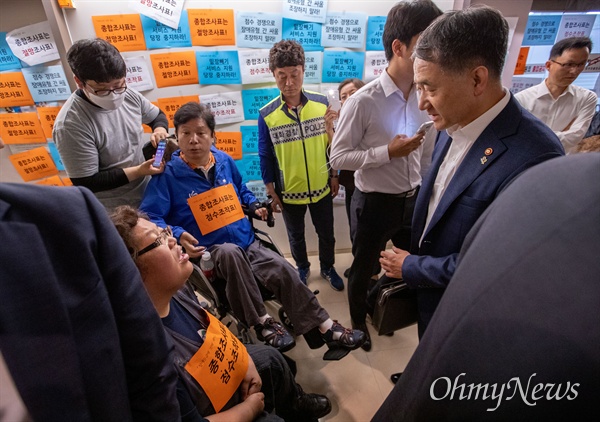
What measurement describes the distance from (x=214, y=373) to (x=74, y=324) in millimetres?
666

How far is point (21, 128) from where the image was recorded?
1.99 metres

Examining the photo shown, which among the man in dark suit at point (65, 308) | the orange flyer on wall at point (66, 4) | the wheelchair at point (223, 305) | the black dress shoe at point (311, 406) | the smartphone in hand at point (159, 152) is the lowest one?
the black dress shoe at point (311, 406)

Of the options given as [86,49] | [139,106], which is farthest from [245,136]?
[86,49]

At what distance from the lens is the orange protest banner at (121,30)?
1.82 metres

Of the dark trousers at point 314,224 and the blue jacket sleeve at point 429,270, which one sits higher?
the blue jacket sleeve at point 429,270

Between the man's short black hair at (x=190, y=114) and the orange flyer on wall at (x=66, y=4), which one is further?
the orange flyer on wall at (x=66, y=4)

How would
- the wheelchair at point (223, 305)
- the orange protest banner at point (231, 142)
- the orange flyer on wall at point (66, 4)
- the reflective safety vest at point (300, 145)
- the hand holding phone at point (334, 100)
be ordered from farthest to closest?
the orange protest banner at point (231, 142) < the hand holding phone at point (334, 100) < the reflective safety vest at point (300, 145) < the orange flyer on wall at point (66, 4) < the wheelchair at point (223, 305)

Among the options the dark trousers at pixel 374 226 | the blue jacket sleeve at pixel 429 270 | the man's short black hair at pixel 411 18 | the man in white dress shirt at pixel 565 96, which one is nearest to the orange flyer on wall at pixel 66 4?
the man's short black hair at pixel 411 18

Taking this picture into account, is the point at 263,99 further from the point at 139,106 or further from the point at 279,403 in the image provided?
the point at 279,403

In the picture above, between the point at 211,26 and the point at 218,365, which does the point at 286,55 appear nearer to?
the point at 211,26

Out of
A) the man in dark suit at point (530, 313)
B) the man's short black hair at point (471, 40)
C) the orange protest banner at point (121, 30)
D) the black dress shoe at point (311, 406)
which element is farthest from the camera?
the orange protest banner at point (121, 30)

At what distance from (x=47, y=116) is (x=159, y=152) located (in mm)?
1095

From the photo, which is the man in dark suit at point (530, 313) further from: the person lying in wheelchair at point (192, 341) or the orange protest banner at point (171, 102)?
the orange protest banner at point (171, 102)

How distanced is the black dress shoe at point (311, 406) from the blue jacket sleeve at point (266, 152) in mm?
1288
